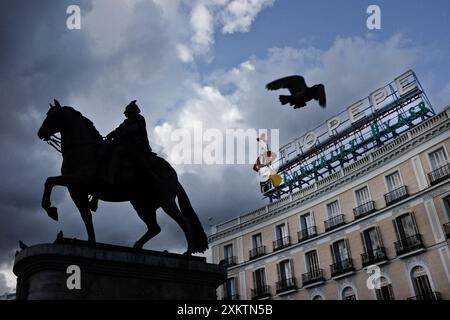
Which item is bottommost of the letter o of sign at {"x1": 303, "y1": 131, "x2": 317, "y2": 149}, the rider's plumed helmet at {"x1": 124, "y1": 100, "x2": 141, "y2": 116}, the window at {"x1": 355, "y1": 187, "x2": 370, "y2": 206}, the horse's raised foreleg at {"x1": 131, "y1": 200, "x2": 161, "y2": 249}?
the horse's raised foreleg at {"x1": 131, "y1": 200, "x2": 161, "y2": 249}

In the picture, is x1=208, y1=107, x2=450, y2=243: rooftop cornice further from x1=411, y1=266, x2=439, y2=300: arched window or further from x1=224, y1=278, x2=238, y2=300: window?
x1=411, y1=266, x2=439, y2=300: arched window

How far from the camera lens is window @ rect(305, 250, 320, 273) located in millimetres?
37250

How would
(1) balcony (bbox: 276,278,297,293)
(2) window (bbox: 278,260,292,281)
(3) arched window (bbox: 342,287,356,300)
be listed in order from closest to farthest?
(3) arched window (bbox: 342,287,356,300)
(1) balcony (bbox: 276,278,297,293)
(2) window (bbox: 278,260,292,281)

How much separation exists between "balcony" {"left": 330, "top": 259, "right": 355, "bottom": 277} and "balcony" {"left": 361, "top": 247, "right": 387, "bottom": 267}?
1.15 meters

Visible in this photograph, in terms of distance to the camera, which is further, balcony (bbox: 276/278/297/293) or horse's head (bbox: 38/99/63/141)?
balcony (bbox: 276/278/297/293)

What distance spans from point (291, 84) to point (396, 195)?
85.2ft

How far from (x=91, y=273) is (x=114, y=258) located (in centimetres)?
41

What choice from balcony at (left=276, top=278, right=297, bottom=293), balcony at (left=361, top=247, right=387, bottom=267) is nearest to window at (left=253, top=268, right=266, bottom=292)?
balcony at (left=276, top=278, right=297, bottom=293)

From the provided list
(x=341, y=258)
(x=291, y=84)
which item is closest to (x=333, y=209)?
(x=341, y=258)

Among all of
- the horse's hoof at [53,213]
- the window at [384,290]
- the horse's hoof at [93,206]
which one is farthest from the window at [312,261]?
the horse's hoof at [53,213]

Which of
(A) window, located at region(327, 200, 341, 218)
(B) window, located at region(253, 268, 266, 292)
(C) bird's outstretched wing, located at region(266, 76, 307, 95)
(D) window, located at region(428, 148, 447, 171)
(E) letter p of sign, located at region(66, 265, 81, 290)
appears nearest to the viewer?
(E) letter p of sign, located at region(66, 265, 81, 290)

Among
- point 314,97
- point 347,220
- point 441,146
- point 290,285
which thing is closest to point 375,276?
point 347,220
